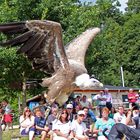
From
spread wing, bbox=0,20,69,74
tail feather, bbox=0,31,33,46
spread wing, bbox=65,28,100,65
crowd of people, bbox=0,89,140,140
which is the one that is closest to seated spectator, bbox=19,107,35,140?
crowd of people, bbox=0,89,140,140

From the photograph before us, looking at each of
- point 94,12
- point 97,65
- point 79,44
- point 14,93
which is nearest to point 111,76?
point 97,65

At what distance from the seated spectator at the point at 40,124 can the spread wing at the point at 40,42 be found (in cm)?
131

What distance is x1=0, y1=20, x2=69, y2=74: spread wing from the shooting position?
10.6 m

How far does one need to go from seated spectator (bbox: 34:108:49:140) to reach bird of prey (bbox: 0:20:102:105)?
3.04 feet

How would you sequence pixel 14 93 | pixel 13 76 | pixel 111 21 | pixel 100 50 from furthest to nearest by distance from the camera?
pixel 111 21, pixel 100 50, pixel 14 93, pixel 13 76

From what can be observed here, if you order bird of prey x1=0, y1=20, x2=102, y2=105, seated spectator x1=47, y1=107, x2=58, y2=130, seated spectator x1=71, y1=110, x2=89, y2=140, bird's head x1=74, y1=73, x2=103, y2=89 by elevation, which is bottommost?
seated spectator x1=71, y1=110, x2=89, y2=140

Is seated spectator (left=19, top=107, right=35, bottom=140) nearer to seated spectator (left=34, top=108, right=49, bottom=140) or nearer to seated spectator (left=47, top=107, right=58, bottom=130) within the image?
seated spectator (left=34, top=108, right=49, bottom=140)

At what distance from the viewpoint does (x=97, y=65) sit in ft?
96.3

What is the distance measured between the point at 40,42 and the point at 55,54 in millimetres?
1010

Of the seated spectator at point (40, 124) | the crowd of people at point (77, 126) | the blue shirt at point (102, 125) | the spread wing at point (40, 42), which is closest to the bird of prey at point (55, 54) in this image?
the spread wing at point (40, 42)

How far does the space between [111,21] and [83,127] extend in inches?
1655

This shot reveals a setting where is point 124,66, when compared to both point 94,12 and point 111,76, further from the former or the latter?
point 94,12

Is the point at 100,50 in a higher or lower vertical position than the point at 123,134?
higher

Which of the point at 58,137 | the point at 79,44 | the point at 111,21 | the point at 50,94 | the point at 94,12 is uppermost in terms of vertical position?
the point at 111,21
